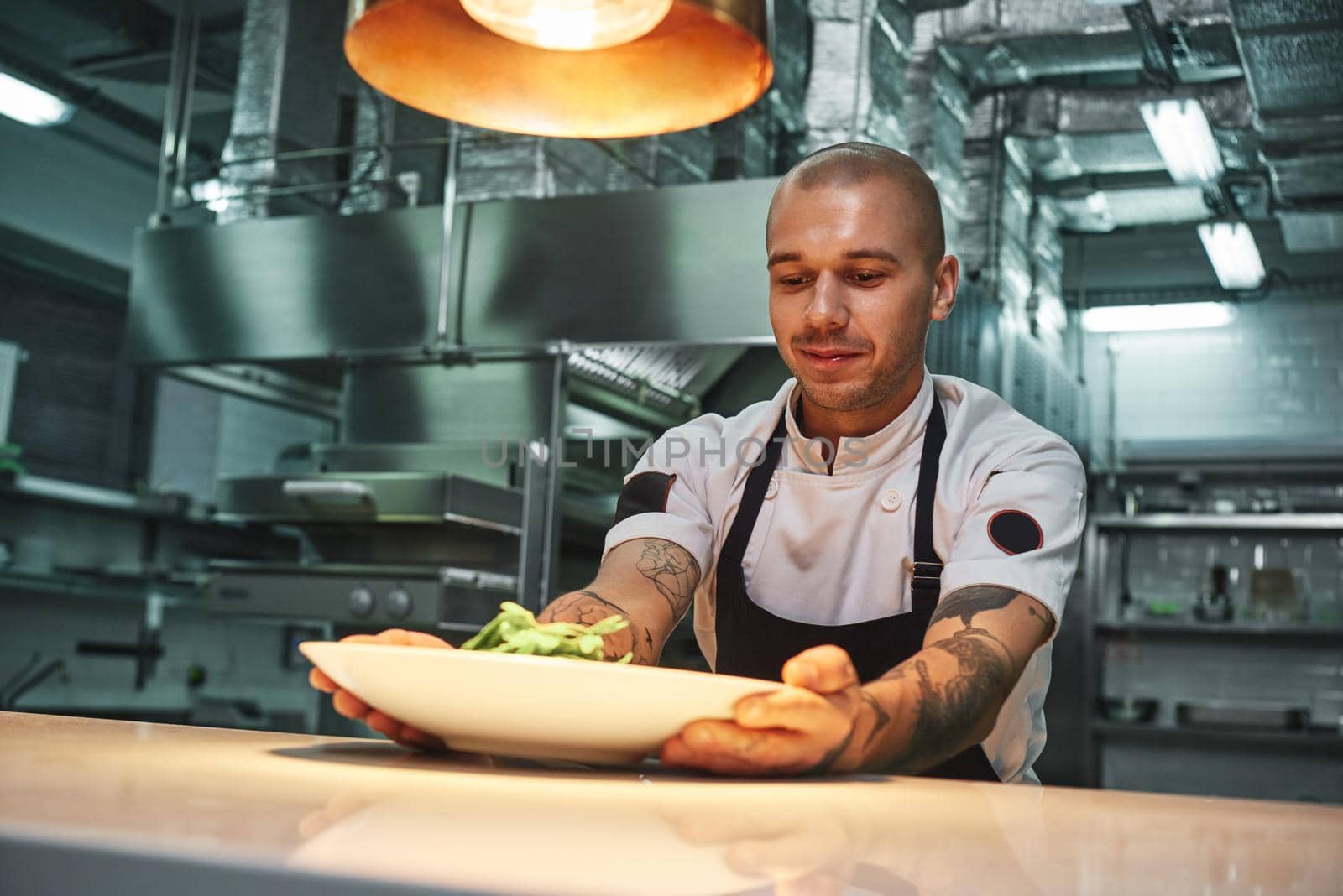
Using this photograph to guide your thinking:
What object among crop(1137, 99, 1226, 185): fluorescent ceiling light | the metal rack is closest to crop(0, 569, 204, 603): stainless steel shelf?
the metal rack

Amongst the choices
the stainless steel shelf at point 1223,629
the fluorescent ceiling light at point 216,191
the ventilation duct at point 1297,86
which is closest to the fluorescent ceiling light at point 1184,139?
the ventilation duct at point 1297,86

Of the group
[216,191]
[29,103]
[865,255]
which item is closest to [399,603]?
[865,255]

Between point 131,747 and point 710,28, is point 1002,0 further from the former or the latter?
point 131,747

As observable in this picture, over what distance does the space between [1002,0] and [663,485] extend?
3.60 m

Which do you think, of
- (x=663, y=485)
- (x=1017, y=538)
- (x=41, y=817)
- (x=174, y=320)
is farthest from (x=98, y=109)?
(x=41, y=817)

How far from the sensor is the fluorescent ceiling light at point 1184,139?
484 cm

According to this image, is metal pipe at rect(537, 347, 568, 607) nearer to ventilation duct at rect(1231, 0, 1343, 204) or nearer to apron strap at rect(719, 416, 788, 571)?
apron strap at rect(719, 416, 788, 571)

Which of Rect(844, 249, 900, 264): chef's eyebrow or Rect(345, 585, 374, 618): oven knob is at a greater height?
Rect(844, 249, 900, 264): chef's eyebrow

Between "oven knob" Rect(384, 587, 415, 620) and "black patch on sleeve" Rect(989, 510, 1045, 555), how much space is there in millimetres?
2026

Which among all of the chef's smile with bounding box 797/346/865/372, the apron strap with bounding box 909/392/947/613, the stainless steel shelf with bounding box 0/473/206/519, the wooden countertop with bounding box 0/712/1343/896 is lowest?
the wooden countertop with bounding box 0/712/1343/896

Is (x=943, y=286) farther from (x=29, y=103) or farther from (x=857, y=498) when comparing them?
(x=29, y=103)

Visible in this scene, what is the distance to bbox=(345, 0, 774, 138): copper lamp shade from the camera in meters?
1.45

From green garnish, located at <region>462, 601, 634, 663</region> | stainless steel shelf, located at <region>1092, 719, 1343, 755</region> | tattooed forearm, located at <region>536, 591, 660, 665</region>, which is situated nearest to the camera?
green garnish, located at <region>462, 601, 634, 663</region>

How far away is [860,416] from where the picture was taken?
→ 167cm
